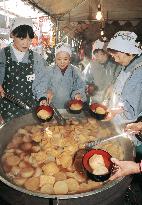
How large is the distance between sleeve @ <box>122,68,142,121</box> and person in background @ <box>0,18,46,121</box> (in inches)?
75.7

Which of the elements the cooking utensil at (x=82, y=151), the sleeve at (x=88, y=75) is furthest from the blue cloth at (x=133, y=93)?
the sleeve at (x=88, y=75)

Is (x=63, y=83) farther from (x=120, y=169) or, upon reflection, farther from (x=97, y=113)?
(x=120, y=169)

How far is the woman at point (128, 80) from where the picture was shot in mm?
3807

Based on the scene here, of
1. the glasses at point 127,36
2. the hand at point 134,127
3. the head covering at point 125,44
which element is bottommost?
the hand at point 134,127

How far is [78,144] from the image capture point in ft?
12.2

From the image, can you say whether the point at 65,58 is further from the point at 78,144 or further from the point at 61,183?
the point at 61,183

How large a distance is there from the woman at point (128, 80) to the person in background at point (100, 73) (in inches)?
127

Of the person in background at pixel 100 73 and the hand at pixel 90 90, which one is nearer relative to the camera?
the person in background at pixel 100 73

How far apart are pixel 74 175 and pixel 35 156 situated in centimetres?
65

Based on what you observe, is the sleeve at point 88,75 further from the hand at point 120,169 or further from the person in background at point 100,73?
the hand at point 120,169

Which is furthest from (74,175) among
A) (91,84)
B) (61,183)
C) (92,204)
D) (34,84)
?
(91,84)

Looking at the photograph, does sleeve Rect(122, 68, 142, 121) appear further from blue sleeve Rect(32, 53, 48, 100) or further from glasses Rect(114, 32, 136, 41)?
blue sleeve Rect(32, 53, 48, 100)

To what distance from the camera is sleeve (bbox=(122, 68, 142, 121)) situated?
379 centimetres

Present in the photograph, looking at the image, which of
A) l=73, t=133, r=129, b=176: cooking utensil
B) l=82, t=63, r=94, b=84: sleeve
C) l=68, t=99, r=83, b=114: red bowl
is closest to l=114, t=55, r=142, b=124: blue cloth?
l=73, t=133, r=129, b=176: cooking utensil
